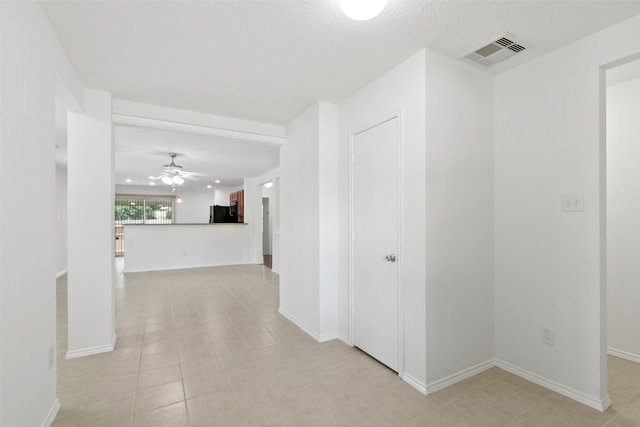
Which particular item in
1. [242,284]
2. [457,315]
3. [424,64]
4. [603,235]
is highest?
[424,64]

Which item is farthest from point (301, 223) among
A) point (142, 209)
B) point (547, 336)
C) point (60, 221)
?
point (142, 209)

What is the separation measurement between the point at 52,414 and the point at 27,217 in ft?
4.04

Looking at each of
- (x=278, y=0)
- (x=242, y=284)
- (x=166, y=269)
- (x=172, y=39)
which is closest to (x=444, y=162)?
(x=278, y=0)

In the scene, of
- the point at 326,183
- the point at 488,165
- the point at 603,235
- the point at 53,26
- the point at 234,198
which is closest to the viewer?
the point at 53,26

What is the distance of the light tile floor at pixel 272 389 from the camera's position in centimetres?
184

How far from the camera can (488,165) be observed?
2.52 m

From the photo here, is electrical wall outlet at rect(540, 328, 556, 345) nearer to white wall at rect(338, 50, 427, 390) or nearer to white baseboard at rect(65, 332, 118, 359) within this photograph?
white wall at rect(338, 50, 427, 390)

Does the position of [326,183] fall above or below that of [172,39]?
below

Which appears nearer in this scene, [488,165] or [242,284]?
[488,165]

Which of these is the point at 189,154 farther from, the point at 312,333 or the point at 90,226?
the point at 312,333

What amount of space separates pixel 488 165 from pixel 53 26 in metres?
3.22

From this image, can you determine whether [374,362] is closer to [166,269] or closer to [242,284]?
[242,284]

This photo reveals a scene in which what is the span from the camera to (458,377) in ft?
7.40

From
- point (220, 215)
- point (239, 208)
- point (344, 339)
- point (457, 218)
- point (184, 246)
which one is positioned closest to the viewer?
point (457, 218)
